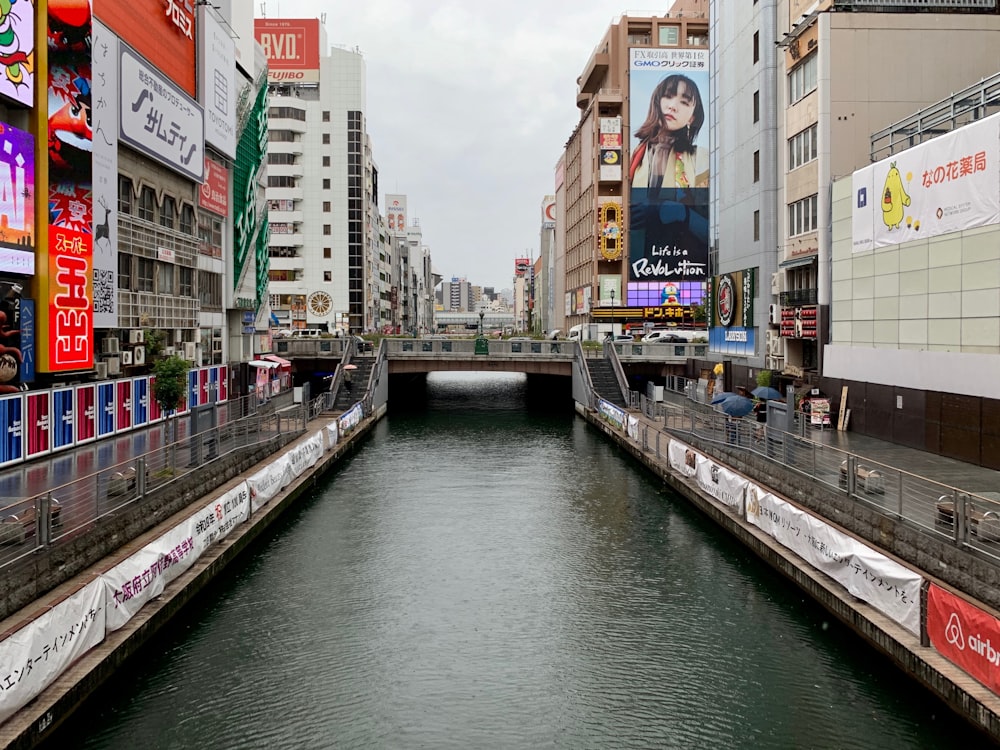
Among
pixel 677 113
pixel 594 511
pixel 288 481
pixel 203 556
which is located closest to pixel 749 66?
pixel 594 511

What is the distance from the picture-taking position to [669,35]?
109250 mm

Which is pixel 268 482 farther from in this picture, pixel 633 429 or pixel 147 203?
pixel 633 429

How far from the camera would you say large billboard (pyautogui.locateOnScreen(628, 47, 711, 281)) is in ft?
339

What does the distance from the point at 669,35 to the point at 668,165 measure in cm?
1850

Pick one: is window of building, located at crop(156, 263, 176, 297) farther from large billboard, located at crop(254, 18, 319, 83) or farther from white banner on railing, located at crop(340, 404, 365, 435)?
large billboard, located at crop(254, 18, 319, 83)

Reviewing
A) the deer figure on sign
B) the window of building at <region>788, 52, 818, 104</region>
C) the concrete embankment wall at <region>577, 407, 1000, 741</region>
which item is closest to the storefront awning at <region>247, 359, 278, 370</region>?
the deer figure on sign

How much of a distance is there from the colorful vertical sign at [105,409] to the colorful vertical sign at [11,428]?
18.4ft

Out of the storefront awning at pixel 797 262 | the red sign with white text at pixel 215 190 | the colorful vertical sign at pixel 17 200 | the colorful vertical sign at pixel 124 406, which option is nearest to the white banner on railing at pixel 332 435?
the colorful vertical sign at pixel 124 406

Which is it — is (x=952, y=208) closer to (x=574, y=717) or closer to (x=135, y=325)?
(x=574, y=717)

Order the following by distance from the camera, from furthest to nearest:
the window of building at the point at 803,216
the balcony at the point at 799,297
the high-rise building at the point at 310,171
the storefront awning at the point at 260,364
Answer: the high-rise building at the point at 310,171, the storefront awning at the point at 260,364, the balcony at the point at 799,297, the window of building at the point at 803,216

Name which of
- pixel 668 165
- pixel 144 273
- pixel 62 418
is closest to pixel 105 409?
pixel 62 418

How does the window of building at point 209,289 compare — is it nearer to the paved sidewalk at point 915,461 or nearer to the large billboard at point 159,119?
the large billboard at point 159,119

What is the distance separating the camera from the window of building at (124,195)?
3642 cm

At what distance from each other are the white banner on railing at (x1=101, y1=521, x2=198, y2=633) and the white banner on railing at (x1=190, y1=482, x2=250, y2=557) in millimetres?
483
